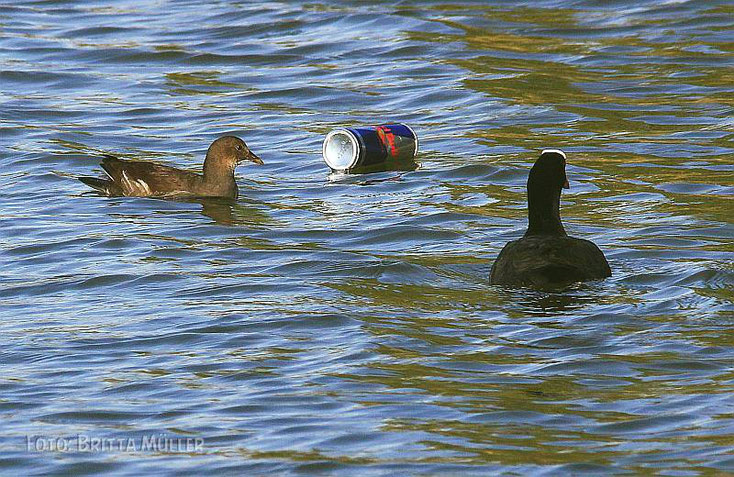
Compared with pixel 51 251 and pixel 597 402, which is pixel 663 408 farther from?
pixel 51 251

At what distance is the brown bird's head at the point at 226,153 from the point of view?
560 inches

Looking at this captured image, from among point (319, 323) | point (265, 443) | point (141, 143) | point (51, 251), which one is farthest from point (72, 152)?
point (265, 443)

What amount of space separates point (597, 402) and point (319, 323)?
7.39ft

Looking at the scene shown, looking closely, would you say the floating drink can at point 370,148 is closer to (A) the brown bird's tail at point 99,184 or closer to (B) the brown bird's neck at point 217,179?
(B) the brown bird's neck at point 217,179

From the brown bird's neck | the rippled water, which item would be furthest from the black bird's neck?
the brown bird's neck

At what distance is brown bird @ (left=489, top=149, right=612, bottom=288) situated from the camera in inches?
396

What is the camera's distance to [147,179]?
1400 centimetres

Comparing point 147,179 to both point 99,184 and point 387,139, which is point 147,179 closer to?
point 99,184

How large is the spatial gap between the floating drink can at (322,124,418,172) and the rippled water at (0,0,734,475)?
0.66ft

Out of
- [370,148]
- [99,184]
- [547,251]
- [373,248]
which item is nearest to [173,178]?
[99,184]

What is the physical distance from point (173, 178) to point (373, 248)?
2.73 meters

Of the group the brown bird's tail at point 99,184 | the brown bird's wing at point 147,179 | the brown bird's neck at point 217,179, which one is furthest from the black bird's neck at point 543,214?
the brown bird's tail at point 99,184

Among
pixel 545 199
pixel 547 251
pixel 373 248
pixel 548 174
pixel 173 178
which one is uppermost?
pixel 548 174

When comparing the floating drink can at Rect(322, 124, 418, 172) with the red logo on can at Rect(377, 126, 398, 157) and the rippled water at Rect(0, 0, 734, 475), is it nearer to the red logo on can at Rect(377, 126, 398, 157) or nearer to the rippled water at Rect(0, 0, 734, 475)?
the red logo on can at Rect(377, 126, 398, 157)
